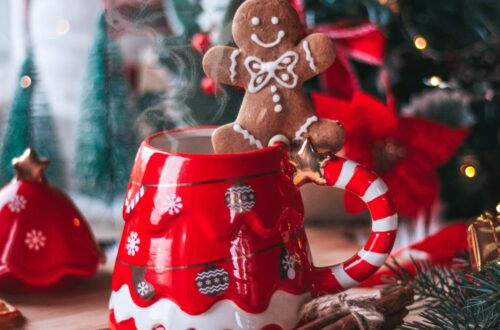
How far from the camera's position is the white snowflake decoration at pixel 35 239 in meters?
0.74

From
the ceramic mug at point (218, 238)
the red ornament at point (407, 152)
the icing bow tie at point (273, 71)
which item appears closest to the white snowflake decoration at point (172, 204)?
the ceramic mug at point (218, 238)

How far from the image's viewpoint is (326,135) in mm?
586

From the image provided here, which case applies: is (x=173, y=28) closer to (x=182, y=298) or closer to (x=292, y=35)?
(x=292, y=35)

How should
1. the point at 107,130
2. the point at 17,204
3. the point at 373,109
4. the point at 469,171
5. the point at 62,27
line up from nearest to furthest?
the point at 469,171 < the point at 17,204 < the point at 373,109 < the point at 107,130 < the point at 62,27

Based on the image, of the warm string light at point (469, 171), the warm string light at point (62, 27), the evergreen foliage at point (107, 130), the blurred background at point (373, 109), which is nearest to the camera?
the warm string light at point (469, 171)

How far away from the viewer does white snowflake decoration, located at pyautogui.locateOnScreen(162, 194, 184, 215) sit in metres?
0.55

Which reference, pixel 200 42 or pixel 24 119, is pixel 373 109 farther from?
pixel 24 119

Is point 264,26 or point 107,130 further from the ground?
point 264,26

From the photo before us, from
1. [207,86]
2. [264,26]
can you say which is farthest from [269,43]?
[207,86]

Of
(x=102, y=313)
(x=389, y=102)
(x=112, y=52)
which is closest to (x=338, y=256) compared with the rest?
(x=389, y=102)

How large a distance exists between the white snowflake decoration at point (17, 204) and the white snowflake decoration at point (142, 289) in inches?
9.5

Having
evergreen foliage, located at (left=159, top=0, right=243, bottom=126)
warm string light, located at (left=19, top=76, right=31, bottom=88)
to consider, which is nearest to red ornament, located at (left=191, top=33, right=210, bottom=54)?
evergreen foliage, located at (left=159, top=0, right=243, bottom=126)

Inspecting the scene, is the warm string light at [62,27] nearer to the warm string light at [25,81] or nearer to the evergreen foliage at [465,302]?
the warm string light at [25,81]

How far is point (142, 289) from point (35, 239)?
8.9 inches
